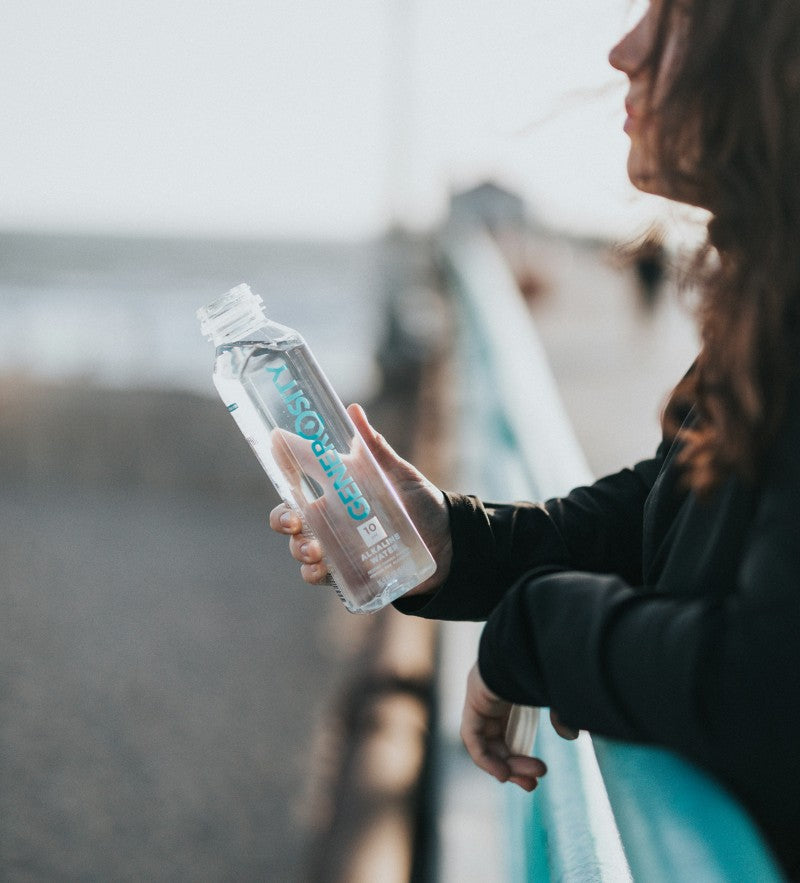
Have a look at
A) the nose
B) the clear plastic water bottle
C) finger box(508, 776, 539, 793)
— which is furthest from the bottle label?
the nose

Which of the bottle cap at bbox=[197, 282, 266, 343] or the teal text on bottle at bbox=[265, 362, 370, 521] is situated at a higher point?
the bottle cap at bbox=[197, 282, 266, 343]

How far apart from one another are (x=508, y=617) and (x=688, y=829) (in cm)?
34

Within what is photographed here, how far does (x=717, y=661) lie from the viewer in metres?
1.05

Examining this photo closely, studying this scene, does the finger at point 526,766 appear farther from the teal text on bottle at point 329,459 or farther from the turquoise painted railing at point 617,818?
the teal text on bottle at point 329,459

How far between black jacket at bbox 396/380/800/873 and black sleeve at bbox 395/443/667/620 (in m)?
0.31

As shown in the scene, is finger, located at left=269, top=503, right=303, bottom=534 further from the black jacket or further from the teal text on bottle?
the black jacket

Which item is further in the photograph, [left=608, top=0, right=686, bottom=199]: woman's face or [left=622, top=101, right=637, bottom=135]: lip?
[left=622, top=101, right=637, bottom=135]: lip

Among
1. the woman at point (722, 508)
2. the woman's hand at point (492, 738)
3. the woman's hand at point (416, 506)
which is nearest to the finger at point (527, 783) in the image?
the woman's hand at point (492, 738)

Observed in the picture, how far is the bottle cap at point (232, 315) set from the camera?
1.65 m

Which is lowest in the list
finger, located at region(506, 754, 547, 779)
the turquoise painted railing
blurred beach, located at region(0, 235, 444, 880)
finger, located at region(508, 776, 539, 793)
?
blurred beach, located at region(0, 235, 444, 880)

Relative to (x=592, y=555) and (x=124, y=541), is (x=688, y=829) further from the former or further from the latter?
Result: (x=124, y=541)

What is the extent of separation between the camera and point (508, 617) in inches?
49.6

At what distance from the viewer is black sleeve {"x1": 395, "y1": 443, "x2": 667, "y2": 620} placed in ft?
5.44

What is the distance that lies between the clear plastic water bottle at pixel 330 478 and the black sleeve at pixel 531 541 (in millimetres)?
75
